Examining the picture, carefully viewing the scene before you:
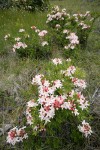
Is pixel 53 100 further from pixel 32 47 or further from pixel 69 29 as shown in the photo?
pixel 69 29

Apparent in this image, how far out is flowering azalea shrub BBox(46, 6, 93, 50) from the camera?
638 centimetres

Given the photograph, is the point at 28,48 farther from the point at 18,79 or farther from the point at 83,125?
the point at 83,125

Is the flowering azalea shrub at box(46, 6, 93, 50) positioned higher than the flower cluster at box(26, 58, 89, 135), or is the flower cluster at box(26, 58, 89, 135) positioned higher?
the flowering azalea shrub at box(46, 6, 93, 50)

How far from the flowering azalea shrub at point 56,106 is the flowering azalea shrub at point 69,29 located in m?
2.69

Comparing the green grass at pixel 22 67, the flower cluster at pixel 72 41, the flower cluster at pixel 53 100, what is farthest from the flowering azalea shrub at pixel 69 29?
the flower cluster at pixel 53 100

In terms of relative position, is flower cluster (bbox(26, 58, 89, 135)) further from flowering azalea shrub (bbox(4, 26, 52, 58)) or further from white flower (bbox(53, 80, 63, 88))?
flowering azalea shrub (bbox(4, 26, 52, 58))

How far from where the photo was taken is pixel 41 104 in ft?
10.5

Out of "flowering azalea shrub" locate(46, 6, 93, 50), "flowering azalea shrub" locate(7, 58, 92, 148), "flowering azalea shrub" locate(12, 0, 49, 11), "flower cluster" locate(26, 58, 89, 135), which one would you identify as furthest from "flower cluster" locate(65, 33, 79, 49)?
"flowering azalea shrub" locate(12, 0, 49, 11)

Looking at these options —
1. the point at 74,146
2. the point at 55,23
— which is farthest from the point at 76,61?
the point at 74,146

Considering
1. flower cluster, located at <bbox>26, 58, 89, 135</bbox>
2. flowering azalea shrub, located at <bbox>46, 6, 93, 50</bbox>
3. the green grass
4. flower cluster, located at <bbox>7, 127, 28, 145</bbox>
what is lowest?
flower cluster, located at <bbox>7, 127, 28, 145</bbox>

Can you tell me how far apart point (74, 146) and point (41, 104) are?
92cm

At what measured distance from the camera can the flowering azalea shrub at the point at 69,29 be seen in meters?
6.38

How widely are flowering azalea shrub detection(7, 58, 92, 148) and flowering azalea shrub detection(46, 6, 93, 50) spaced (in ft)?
8.82

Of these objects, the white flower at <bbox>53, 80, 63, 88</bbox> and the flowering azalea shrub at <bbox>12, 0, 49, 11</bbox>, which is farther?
the flowering azalea shrub at <bbox>12, 0, 49, 11</bbox>
